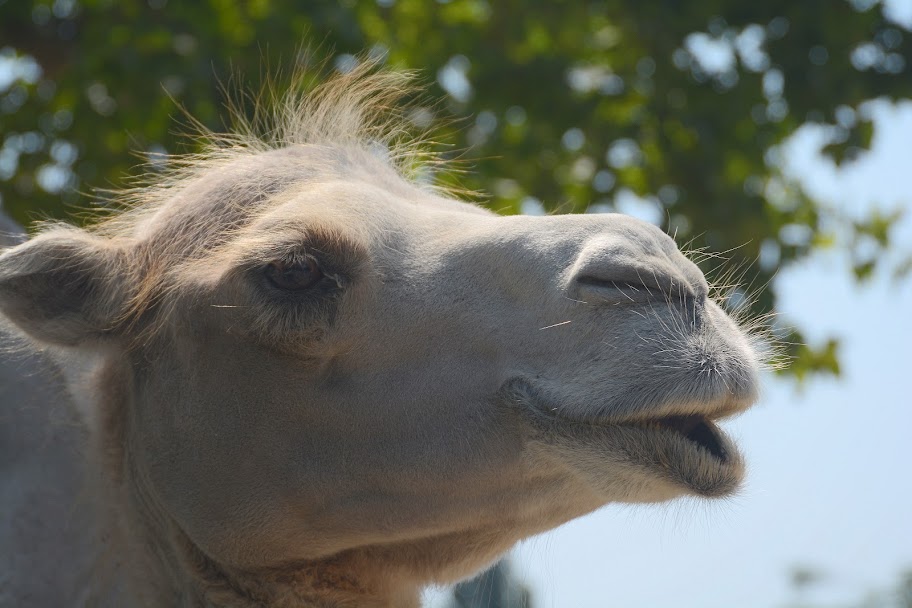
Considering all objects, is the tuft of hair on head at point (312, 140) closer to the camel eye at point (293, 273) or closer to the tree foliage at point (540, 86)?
the camel eye at point (293, 273)

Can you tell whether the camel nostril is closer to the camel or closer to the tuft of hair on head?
the camel

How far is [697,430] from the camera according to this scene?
2.56m

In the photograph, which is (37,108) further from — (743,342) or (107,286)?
(743,342)

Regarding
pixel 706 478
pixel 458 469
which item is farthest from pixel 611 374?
pixel 458 469

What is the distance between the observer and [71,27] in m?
8.13

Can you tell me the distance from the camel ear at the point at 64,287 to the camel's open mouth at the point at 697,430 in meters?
1.67

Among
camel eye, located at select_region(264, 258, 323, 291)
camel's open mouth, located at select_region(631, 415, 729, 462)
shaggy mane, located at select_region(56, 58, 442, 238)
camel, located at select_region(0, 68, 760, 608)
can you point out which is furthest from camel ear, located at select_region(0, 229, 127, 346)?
camel's open mouth, located at select_region(631, 415, 729, 462)

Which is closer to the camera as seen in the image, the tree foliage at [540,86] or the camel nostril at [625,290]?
the camel nostril at [625,290]

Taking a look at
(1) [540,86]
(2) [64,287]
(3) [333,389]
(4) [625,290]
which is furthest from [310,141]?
(1) [540,86]

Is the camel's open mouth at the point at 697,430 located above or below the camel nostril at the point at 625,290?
below

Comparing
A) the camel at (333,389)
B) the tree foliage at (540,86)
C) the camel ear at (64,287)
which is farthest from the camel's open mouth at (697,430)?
the tree foliage at (540,86)

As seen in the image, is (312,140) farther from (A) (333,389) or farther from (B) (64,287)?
(A) (333,389)

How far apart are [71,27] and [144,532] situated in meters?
5.90

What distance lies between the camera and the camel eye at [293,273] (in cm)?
294
